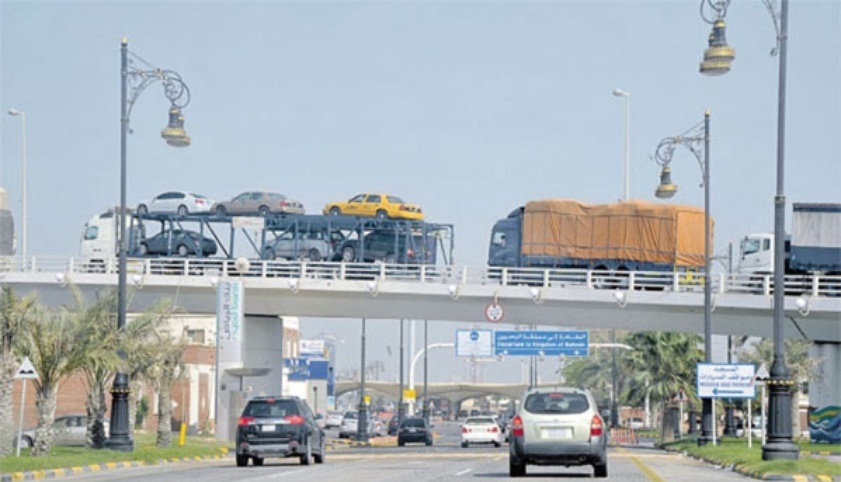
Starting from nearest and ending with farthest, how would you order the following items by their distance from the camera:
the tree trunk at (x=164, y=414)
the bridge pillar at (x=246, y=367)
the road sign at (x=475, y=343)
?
the tree trunk at (x=164, y=414), the bridge pillar at (x=246, y=367), the road sign at (x=475, y=343)

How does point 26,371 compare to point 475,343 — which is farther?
point 475,343

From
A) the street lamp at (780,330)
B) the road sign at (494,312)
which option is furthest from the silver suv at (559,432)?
the road sign at (494,312)

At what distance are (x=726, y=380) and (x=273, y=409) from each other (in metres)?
15.7

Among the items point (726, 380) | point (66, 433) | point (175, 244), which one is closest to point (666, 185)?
point (726, 380)

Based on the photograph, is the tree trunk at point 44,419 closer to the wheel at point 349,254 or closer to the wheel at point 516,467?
the wheel at point 516,467

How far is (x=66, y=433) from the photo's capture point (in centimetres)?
5062

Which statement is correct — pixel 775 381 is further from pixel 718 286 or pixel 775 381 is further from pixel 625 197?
pixel 625 197

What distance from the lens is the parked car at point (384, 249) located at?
226 feet

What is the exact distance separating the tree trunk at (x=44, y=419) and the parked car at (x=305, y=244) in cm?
3351

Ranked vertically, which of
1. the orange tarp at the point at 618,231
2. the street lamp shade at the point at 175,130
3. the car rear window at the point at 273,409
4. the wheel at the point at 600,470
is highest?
the street lamp shade at the point at 175,130

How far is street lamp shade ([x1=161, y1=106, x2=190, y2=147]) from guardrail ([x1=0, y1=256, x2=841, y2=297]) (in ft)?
69.4

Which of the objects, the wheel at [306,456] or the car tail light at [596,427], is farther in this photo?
the wheel at [306,456]

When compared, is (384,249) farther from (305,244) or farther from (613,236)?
(613,236)

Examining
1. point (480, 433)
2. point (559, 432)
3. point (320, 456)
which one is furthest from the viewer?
point (480, 433)
